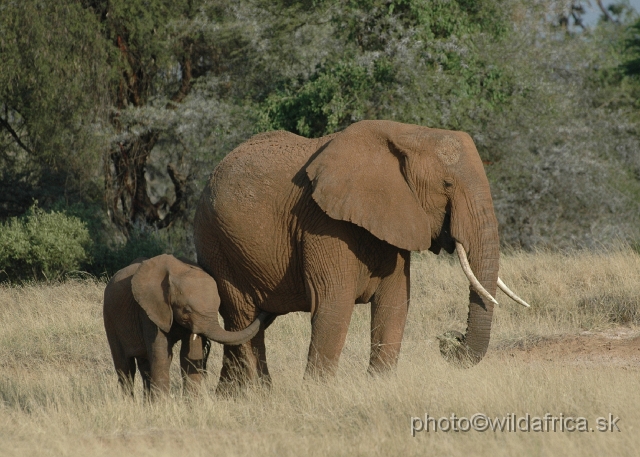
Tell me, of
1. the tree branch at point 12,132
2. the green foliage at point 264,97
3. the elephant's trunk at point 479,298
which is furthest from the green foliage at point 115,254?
the elephant's trunk at point 479,298

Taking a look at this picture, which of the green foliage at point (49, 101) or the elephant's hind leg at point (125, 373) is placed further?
the green foliage at point (49, 101)

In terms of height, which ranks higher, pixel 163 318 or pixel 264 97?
pixel 163 318

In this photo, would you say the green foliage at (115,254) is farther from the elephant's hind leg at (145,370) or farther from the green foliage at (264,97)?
the elephant's hind leg at (145,370)

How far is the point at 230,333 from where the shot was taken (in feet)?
25.6

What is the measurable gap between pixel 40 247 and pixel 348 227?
852 centimetres

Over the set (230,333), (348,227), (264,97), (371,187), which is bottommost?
(264,97)

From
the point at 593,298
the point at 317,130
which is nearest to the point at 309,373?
the point at 593,298

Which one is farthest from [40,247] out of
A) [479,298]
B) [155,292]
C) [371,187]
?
[479,298]

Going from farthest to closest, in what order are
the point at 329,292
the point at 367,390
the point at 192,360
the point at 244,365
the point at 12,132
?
the point at 12,132 → the point at 244,365 → the point at 192,360 → the point at 329,292 → the point at 367,390

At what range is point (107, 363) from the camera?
10.8m

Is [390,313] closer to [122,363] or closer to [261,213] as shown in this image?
[261,213]

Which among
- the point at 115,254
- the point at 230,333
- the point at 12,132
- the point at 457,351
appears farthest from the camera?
the point at 12,132

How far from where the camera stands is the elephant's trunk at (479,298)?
23.7ft

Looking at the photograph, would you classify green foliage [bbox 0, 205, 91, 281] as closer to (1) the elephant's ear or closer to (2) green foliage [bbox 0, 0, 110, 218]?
(2) green foliage [bbox 0, 0, 110, 218]
